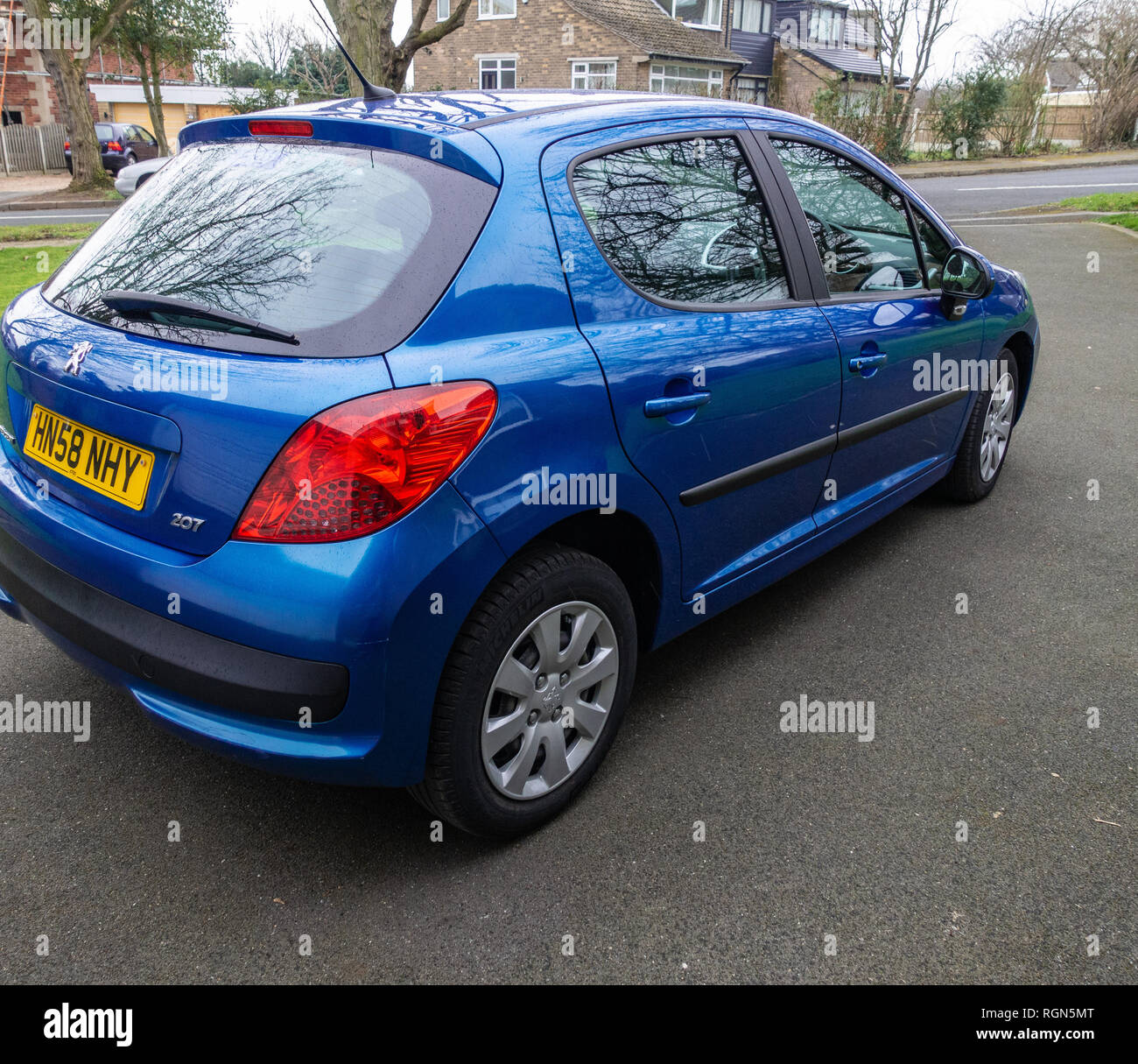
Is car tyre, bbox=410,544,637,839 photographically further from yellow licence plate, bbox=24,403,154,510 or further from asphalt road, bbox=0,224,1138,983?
yellow licence plate, bbox=24,403,154,510

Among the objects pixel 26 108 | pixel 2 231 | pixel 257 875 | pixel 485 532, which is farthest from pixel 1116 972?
pixel 26 108

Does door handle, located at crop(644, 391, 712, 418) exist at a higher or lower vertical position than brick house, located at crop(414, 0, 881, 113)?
lower

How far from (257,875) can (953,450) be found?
354cm

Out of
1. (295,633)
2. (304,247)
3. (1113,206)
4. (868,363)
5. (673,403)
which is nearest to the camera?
(295,633)

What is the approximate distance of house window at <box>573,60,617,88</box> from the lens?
37719 mm

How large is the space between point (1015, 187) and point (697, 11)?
85.0 ft

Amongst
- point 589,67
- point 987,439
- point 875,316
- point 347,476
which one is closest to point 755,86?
point 589,67

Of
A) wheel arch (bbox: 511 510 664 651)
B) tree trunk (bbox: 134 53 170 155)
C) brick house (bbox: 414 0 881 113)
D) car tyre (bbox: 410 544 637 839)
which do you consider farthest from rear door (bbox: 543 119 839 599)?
brick house (bbox: 414 0 881 113)

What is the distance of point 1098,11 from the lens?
39.2m

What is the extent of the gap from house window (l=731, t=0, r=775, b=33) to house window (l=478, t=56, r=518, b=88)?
41.4 feet

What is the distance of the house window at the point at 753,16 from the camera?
45562 mm

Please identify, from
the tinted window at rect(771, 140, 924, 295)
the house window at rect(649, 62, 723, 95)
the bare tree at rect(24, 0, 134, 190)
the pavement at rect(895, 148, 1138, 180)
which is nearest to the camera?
the tinted window at rect(771, 140, 924, 295)

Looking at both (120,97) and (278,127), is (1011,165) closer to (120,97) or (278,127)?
(278,127)

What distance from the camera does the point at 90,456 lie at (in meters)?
2.30
